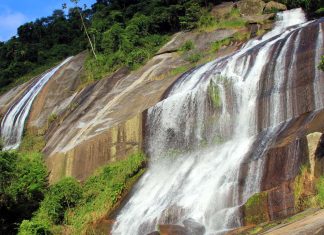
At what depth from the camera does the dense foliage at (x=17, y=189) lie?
69.8ft

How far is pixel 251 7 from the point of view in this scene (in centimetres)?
→ 3641

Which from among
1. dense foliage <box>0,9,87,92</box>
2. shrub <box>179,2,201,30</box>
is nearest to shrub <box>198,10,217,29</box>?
shrub <box>179,2,201,30</box>

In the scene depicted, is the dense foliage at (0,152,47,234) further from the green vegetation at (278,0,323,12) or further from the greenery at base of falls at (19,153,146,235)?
the green vegetation at (278,0,323,12)

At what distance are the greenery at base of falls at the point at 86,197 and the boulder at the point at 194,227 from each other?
16.1 feet

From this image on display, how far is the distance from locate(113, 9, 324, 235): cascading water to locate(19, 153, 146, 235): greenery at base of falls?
71 cm

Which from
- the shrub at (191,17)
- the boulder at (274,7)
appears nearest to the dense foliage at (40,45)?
the shrub at (191,17)

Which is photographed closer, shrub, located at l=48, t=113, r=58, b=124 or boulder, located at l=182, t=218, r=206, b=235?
boulder, located at l=182, t=218, r=206, b=235

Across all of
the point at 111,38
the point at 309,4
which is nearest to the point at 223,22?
the point at 309,4

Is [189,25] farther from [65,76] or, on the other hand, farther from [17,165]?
[17,165]

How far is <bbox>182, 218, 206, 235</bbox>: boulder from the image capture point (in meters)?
15.4

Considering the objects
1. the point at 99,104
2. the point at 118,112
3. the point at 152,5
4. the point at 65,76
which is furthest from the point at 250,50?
the point at 152,5

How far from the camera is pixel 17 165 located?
23.6 m

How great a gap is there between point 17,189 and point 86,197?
2.99 metres

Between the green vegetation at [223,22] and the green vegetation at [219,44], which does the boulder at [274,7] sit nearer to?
the green vegetation at [223,22]
